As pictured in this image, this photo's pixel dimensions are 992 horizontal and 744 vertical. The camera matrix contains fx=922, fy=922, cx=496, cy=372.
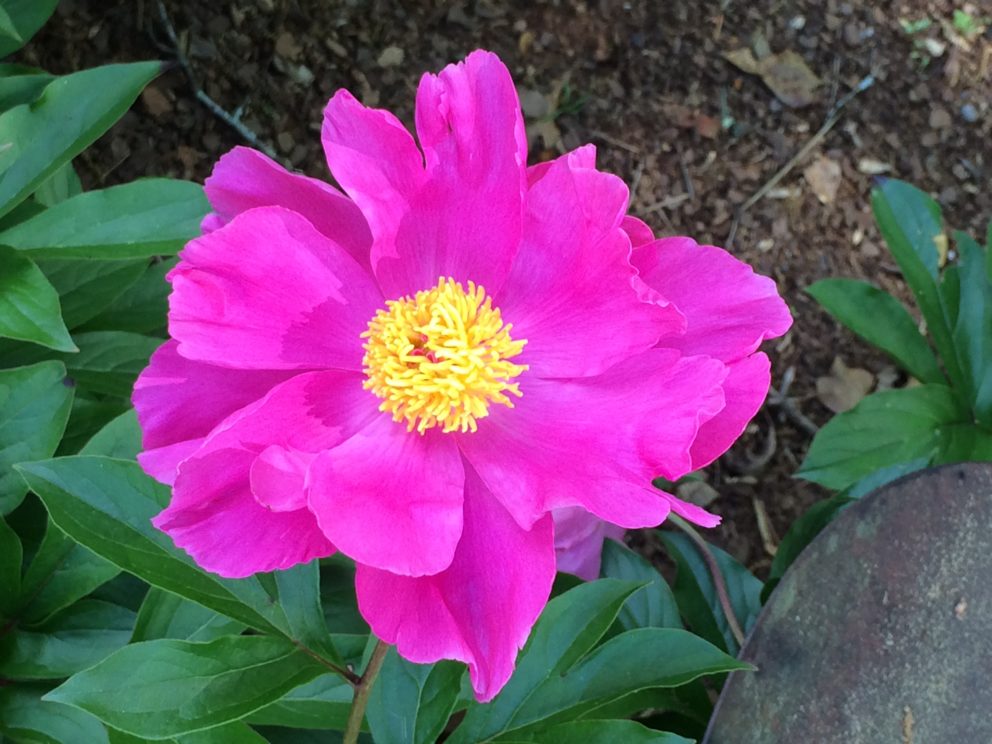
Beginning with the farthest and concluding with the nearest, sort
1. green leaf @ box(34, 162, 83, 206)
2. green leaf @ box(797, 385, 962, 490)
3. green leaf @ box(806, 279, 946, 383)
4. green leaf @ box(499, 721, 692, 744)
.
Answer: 1. green leaf @ box(806, 279, 946, 383)
2. green leaf @ box(797, 385, 962, 490)
3. green leaf @ box(34, 162, 83, 206)
4. green leaf @ box(499, 721, 692, 744)

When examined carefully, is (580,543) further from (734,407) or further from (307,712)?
(734,407)

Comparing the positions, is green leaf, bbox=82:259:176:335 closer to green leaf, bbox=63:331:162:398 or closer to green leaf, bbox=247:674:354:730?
green leaf, bbox=63:331:162:398

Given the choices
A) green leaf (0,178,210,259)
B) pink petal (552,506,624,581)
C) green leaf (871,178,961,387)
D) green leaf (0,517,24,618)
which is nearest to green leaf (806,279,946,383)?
green leaf (871,178,961,387)

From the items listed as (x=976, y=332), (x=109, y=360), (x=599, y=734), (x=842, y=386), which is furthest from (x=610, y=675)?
(x=842, y=386)

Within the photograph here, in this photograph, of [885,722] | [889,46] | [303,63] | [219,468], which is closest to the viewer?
[219,468]

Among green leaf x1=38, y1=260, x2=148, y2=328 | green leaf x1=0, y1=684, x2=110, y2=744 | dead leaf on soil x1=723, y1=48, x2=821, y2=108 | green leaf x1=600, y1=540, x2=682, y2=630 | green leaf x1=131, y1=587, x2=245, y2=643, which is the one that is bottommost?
green leaf x1=600, y1=540, x2=682, y2=630

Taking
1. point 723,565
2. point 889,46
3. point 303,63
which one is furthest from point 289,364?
point 889,46

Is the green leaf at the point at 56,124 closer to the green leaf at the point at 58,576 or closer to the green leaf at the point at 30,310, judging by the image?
the green leaf at the point at 30,310

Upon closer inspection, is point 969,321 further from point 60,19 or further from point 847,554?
point 60,19
